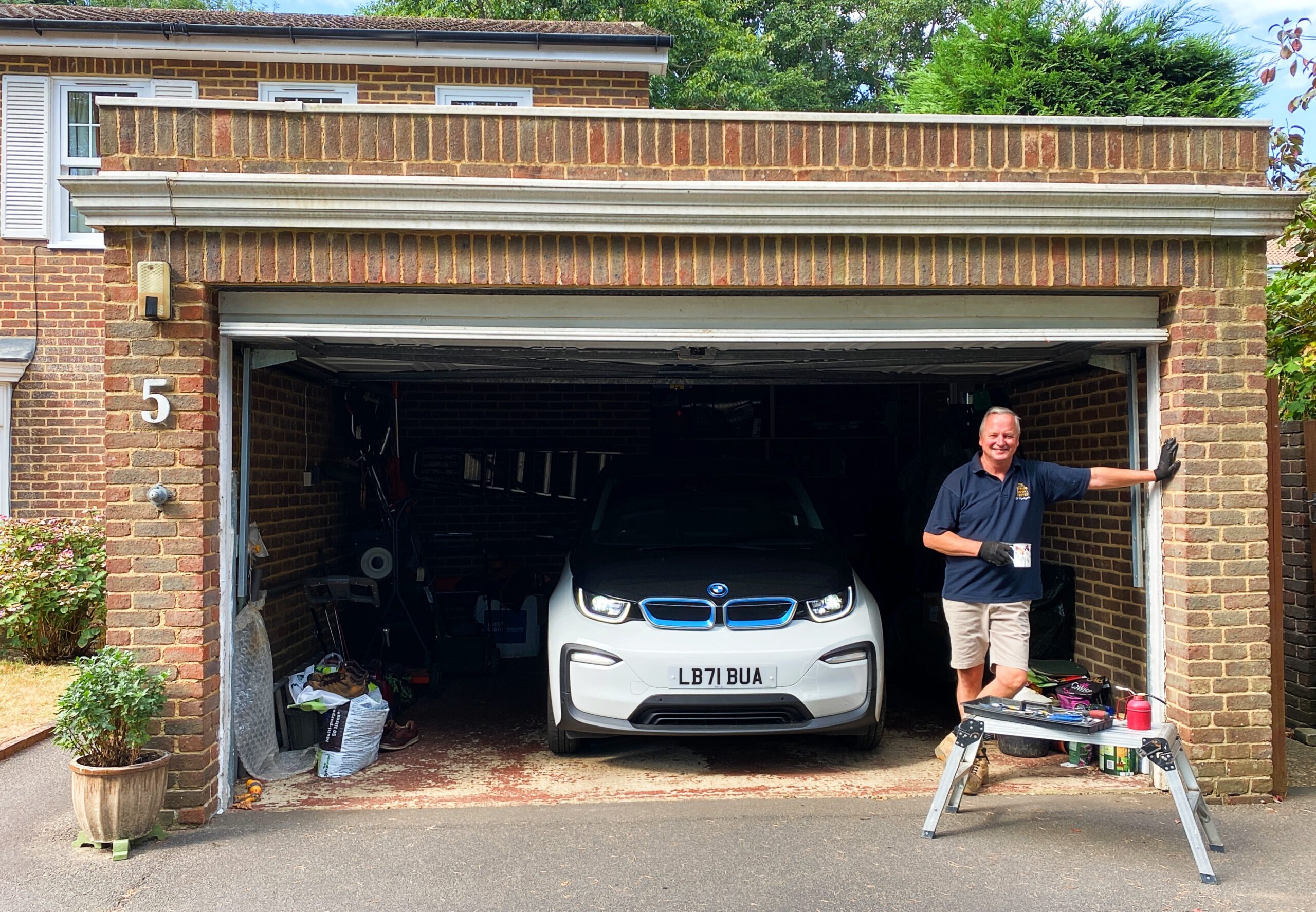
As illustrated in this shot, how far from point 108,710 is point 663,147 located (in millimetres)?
3815

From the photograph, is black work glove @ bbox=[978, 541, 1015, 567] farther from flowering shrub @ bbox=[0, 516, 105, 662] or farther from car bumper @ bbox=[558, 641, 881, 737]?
flowering shrub @ bbox=[0, 516, 105, 662]

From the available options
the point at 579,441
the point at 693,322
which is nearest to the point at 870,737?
the point at 693,322

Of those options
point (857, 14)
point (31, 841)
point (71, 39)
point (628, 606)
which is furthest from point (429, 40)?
point (857, 14)

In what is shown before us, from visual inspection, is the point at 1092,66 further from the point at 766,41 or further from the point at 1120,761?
the point at 1120,761

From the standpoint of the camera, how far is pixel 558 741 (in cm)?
597

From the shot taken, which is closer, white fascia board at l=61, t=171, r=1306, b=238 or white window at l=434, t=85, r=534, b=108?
white fascia board at l=61, t=171, r=1306, b=238

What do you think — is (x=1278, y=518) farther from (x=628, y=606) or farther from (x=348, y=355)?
(x=348, y=355)

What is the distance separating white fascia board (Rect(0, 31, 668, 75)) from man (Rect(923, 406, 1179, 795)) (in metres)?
7.84

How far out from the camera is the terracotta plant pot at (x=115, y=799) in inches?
181

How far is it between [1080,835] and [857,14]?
29882 millimetres

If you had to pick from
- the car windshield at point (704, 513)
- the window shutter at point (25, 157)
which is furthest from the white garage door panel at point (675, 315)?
the window shutter at point (25, 157)

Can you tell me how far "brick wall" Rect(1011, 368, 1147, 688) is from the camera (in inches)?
236

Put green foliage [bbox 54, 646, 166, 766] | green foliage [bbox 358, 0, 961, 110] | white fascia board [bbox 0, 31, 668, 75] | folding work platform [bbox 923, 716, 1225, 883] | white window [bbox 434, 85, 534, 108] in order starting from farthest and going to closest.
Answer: green foliage [bbox 358, 0, 961, 110] < white window [bbox 434, 85, 534, 108] < white fascia board [bbox 0, 31, 668, 75] < green foliage [bbox 54, 646, 166, 766] < folding work platform [bbox 923, 716, 1225, 883]

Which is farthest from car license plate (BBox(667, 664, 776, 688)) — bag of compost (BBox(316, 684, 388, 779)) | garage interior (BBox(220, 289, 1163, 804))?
bag of compost (BBox(316, 684, 388, 779))
